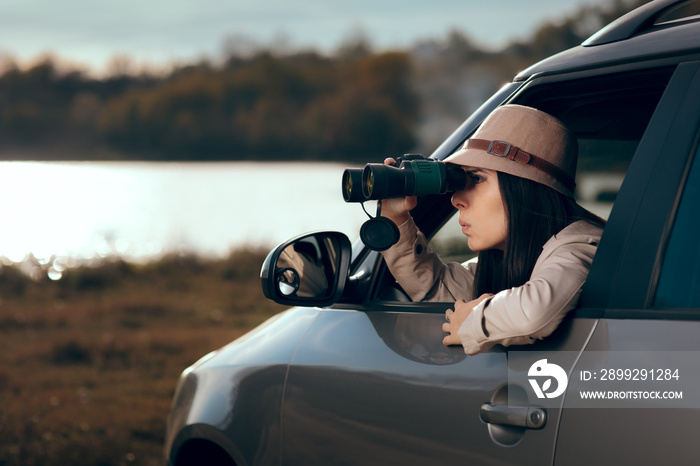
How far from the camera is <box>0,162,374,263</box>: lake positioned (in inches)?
611

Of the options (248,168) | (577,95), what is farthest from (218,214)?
(577,95)

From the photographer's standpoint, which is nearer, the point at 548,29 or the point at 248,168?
the point at 548,29

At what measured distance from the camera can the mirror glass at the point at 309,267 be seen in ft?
7.04

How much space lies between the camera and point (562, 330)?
1.61 meters

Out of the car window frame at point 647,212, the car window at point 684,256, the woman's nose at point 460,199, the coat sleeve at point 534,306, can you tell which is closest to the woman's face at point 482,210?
the woman's nose at point 460,199

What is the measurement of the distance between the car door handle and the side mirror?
2.06ft

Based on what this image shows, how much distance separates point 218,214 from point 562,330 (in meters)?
19.5

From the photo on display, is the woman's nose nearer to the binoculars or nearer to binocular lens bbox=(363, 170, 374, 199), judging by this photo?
the binoculars

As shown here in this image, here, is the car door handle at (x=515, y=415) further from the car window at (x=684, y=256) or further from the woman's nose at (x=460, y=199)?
the woman's nose at (x=460, y=199)

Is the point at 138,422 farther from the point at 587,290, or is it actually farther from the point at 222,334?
the point at 587,290

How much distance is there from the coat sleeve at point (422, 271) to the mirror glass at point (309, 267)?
0.50 ft

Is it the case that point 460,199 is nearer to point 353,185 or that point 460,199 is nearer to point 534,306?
point 353,185

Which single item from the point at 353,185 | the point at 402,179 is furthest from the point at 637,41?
the point at 353,185

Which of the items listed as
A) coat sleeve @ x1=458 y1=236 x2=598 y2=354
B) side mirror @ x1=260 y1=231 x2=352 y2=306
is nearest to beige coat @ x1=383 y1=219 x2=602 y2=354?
coat sleeve @ x1=458 y1=236 x2=598 y2=354
